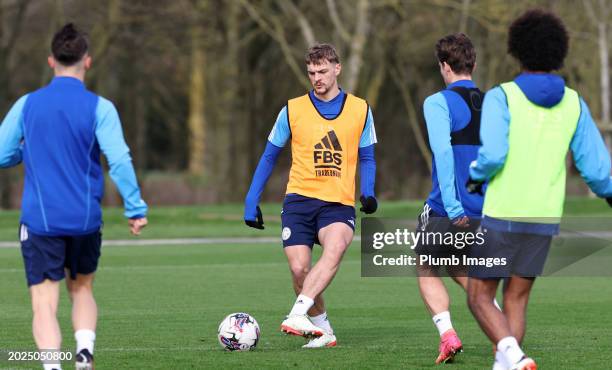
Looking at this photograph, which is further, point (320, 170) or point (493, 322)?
point (320, 170)

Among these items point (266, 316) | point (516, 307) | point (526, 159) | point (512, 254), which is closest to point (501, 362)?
point (516, 307)

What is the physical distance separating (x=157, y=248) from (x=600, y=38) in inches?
737

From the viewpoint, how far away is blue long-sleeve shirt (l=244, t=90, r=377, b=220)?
31.9ft

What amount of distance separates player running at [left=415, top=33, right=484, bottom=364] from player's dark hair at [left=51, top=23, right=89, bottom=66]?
2310 mm

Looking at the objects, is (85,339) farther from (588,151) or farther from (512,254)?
(588,151)

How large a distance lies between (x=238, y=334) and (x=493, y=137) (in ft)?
10.3

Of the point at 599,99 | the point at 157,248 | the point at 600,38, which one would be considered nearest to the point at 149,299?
the point at 157,248

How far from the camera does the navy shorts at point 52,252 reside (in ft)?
24.5

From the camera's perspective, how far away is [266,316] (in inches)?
476

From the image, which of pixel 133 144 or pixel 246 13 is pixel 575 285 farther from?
pixel 133 144

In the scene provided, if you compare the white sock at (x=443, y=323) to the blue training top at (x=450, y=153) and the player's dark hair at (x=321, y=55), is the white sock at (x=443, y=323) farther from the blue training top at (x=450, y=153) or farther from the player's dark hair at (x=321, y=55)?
the player's dark hair at (x=321, y=55)

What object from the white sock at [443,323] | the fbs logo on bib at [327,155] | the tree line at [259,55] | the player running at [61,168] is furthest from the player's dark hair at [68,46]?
the tree line at [259,55]

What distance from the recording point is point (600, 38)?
3678cm

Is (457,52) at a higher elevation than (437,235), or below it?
higher
